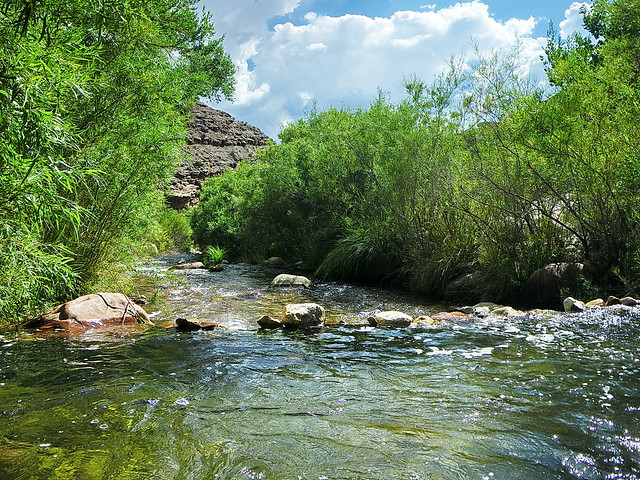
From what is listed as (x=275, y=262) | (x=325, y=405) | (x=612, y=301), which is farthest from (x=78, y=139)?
(x=275, y=262)

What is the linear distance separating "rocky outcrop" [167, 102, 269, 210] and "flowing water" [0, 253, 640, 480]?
43.2 metres

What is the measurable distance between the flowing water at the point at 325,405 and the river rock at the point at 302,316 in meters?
0.59

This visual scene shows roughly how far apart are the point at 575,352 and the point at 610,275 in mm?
4526

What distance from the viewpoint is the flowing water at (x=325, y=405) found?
113 inches

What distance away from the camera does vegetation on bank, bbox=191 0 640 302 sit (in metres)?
8.78

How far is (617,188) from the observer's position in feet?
28.3

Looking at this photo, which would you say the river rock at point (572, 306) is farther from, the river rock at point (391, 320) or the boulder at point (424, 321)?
the river rock at point (391, 320)

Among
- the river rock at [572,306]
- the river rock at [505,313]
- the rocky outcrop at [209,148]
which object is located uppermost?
the rocky outcrop at [209,148]

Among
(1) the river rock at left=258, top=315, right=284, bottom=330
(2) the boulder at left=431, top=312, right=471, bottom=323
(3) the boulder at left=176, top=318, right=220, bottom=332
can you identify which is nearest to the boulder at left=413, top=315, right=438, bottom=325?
(2) the boulder at left=431, top=312, right=471, bottom=323

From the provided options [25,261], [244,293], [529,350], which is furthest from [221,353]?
[244,293]

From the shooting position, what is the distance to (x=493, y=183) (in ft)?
32.3

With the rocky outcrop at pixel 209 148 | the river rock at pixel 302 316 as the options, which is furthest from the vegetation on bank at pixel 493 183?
the rocky outcrop at pixel 209 148

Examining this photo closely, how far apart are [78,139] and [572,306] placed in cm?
816

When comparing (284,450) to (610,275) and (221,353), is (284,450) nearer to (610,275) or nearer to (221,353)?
(221,353)
